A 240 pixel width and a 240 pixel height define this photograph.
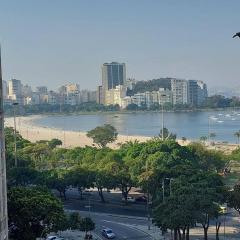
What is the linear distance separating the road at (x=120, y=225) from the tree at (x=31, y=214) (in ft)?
21.0

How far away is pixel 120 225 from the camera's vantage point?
28.5 m

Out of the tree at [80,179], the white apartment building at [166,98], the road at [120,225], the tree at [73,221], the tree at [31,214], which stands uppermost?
the white apartment building at [166,98]

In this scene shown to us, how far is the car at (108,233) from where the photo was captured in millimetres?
25892

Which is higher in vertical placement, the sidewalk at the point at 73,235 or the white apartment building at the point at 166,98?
the white apartment building at the point at 166,98

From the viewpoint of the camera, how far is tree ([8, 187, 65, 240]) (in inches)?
774

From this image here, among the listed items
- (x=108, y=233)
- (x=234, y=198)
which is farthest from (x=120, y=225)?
(x=234, y=198)

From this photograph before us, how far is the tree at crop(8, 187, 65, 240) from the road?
6.41 meters

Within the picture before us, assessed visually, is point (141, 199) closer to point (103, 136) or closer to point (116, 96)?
point (103, 136)

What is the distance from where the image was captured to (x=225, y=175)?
44.8m

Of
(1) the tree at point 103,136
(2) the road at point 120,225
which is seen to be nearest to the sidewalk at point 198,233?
(2) the road at point 120,225

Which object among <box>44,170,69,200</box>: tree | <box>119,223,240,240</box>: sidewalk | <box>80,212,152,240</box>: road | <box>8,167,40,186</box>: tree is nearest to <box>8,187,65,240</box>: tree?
<box>80,212,152,240</box>: road

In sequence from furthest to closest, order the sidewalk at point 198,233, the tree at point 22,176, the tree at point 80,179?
1. the tree at point 22,176
2. the tree at point 80,179
3. the sidewalk at point 198,233

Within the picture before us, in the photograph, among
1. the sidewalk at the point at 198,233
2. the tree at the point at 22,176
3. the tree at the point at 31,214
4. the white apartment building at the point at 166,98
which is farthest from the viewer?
the white apartment building at the point at 166,98

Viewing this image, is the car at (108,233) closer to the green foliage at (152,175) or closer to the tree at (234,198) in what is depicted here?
the green foliage at (152,175)
